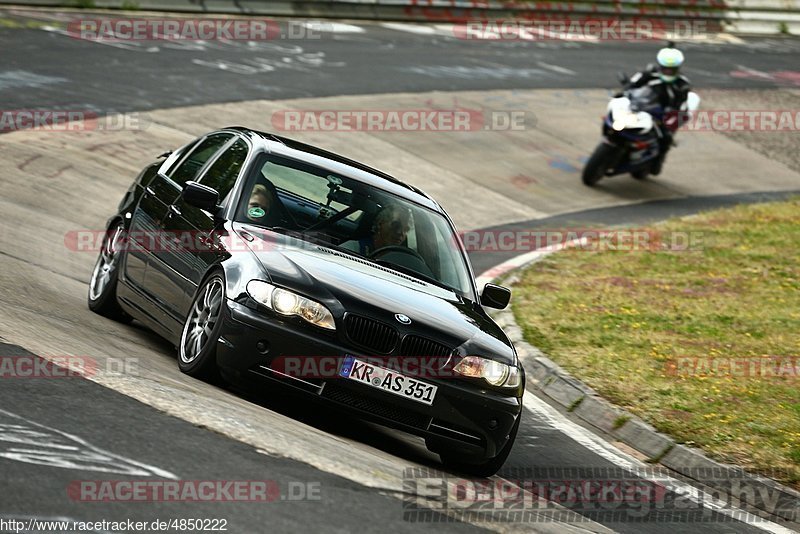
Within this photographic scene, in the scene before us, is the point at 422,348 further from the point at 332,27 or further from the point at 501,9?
the point at 501,9

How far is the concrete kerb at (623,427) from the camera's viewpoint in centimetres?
819

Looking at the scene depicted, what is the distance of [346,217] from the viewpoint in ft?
27.2

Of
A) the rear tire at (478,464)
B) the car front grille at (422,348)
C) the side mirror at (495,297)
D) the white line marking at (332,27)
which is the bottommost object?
the white line marking at (332,27)

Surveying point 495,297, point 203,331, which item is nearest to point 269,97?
point 495,297

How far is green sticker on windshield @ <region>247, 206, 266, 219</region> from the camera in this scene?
8.19 metres

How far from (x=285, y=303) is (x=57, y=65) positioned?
45.8 ft

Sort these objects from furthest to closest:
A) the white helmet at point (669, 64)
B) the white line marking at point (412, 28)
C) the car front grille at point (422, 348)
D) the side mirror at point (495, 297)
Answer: the white line marking at point (412, 28) < the white helmet at point (669, 64) < the side mirror at point (495, 297) < the car front grille at point (422, 348)

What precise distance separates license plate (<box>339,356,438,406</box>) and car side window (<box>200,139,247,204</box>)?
75.4 inches

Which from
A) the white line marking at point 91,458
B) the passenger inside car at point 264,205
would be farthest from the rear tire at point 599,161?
the white line marking at point 91,458

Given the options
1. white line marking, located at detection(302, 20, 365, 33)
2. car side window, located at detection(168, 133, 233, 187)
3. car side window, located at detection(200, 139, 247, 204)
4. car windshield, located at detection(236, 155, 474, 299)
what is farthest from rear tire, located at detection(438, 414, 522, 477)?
white line marking, located at detection(302, 20, 365, 33)

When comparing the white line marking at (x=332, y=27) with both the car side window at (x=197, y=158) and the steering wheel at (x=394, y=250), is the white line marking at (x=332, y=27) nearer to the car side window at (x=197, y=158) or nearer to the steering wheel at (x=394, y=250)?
the car side window at (x=197, y=158)

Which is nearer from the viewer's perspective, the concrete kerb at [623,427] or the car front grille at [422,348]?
the car front grille at [422,348]

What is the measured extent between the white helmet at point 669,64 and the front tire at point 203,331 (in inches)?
574

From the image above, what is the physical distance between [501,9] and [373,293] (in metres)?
27.8
